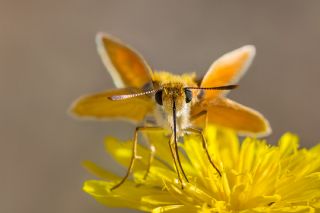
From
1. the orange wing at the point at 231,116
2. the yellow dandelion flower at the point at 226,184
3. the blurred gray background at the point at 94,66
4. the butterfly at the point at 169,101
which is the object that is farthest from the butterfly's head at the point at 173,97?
the blurred gray background at the point at 94,66

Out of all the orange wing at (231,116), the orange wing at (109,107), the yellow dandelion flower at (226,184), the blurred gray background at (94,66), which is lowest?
the yellow dandelion flower at (226,184)

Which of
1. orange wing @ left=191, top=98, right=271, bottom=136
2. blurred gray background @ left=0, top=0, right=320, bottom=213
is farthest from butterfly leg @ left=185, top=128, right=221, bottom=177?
blurred gray background @ left=0, top=0, right=320, bottom=213

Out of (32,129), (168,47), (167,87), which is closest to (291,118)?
(168,47)

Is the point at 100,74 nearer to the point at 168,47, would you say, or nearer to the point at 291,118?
the point at 168,47

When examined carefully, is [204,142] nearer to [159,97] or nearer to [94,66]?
[159,97]

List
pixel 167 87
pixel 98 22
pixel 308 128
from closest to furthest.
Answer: pixel 167 87, pixel 308 128, pixel 98 22

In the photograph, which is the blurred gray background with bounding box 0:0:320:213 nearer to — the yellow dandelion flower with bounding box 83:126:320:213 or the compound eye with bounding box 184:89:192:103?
the yellow dandelion flower with bounding box 83:126:320:213

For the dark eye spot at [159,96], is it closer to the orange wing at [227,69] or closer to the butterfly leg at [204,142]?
the butterfly leg at [204,142]
